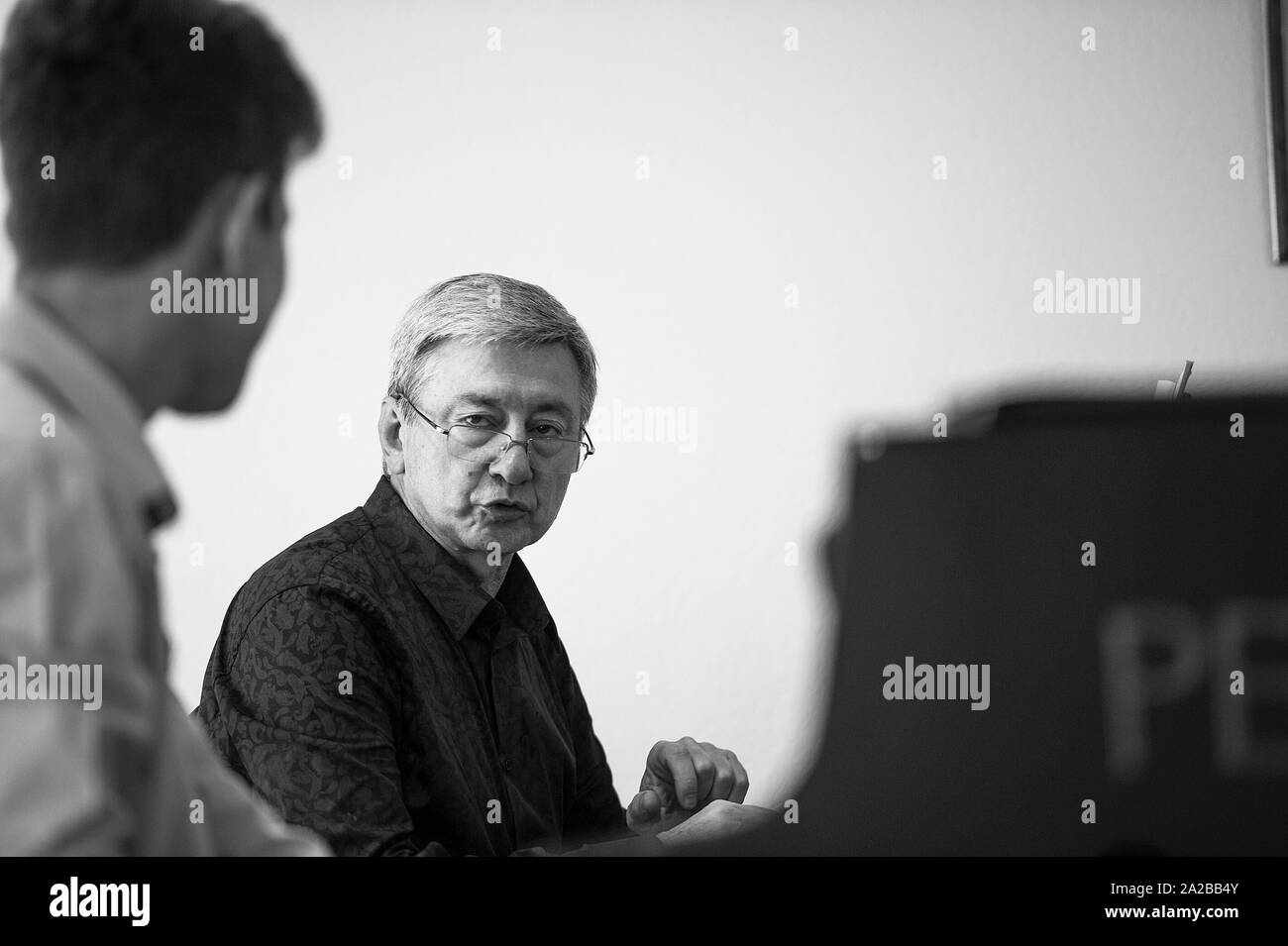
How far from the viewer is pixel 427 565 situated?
4.71 feet

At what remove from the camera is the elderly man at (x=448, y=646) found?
127cm

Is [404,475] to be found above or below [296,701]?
above

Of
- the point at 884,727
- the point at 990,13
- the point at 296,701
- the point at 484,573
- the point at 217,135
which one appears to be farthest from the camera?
the point at 990,13

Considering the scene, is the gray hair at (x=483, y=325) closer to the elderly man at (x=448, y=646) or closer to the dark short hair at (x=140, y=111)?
the elderly man at (x=448, y=646)

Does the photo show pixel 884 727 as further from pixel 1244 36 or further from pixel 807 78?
pixel 1244 36

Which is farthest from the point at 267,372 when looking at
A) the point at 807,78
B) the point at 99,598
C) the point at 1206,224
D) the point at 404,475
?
the point at 1206,224

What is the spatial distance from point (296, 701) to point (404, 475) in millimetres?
324

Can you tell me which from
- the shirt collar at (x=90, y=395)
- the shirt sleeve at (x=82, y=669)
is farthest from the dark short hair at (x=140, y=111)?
the shirt sleeve at (x=82, y=669)

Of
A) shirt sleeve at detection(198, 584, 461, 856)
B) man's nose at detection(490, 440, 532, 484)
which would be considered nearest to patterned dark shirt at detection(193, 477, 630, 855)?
shirt sleeve at detection(198, 584, 461, 856)

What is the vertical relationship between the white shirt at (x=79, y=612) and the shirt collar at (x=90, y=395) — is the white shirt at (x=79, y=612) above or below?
below

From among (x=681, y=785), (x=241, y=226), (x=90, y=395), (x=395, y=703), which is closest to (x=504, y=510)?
(x=395, y=703)

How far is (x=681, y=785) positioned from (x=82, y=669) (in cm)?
89

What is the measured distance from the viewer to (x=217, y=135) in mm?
1075

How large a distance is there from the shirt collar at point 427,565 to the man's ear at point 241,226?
1.45ft
